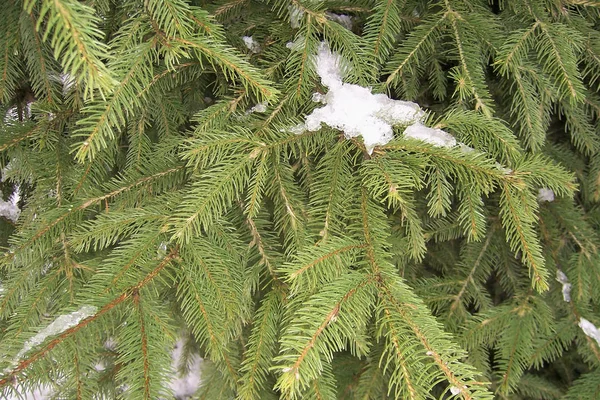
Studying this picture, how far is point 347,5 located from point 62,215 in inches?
47.7

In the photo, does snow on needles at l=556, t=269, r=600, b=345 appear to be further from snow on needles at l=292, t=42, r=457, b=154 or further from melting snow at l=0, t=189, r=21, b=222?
melting snow at l=0, t=189, r=21, b=222

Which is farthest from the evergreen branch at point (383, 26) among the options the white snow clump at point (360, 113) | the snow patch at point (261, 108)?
the snow patch at point (261, 108)

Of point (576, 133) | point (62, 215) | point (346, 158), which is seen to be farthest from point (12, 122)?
point (576, 133)

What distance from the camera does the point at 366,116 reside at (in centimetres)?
125

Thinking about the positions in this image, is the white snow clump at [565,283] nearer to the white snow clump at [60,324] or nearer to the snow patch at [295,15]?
the snow patch at [295,15]

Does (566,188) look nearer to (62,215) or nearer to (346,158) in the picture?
(346,158)

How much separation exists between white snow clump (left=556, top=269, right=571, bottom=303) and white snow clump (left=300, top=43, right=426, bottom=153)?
1142mm

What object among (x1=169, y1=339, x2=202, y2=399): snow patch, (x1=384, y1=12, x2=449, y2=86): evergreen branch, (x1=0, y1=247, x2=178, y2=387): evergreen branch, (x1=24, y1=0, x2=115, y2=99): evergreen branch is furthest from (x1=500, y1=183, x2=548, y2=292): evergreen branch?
(x1=169, y1=339, x2=202, y2=399): snow patch

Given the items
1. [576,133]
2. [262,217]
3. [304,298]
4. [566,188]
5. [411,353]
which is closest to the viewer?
[411,353]

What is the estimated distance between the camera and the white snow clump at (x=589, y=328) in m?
1.81

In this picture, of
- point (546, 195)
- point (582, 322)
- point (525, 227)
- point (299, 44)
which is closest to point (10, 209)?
point (299, 44)

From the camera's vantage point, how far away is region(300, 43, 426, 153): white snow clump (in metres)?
1.23

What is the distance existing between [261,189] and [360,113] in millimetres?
377

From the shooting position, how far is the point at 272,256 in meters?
1.44
